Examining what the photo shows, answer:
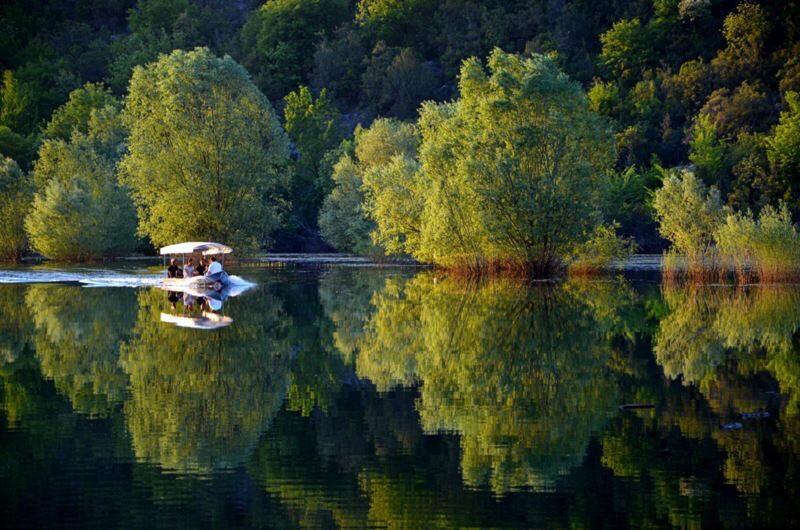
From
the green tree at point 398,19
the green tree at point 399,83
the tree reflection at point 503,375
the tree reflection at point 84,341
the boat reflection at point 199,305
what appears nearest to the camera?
the tree reflection at point 503,375

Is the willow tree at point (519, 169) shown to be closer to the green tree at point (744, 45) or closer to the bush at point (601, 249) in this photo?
the bush at point (601, 249)

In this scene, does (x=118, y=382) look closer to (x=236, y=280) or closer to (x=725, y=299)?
(x=725, y=299)

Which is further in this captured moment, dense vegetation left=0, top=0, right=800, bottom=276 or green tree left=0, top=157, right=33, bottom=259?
green tree left=0, top=157, right=33, bottom=259

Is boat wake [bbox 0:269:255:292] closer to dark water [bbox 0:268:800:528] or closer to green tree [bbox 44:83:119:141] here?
dark water [bbox 0:268:800:528]

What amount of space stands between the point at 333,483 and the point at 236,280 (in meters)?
40.4

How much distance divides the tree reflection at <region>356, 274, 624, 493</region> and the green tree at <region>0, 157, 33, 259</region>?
51721 millimetres

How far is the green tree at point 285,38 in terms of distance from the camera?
516 ft

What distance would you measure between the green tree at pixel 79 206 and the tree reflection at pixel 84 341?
103ft

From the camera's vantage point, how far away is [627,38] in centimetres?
12506

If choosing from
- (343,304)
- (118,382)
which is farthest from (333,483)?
(343,304)

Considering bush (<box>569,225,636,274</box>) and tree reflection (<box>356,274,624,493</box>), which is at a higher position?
Answer: bush (<box>569,225,636,274</box>)

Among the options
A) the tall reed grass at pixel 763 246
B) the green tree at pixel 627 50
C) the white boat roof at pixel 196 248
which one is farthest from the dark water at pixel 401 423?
the green tree at pixel 627 50

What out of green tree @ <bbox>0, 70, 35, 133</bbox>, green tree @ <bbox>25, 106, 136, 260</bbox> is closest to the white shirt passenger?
green tree @ <bbox>25, 106, 136, 260</bbox>

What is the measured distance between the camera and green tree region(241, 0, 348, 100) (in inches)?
6191
